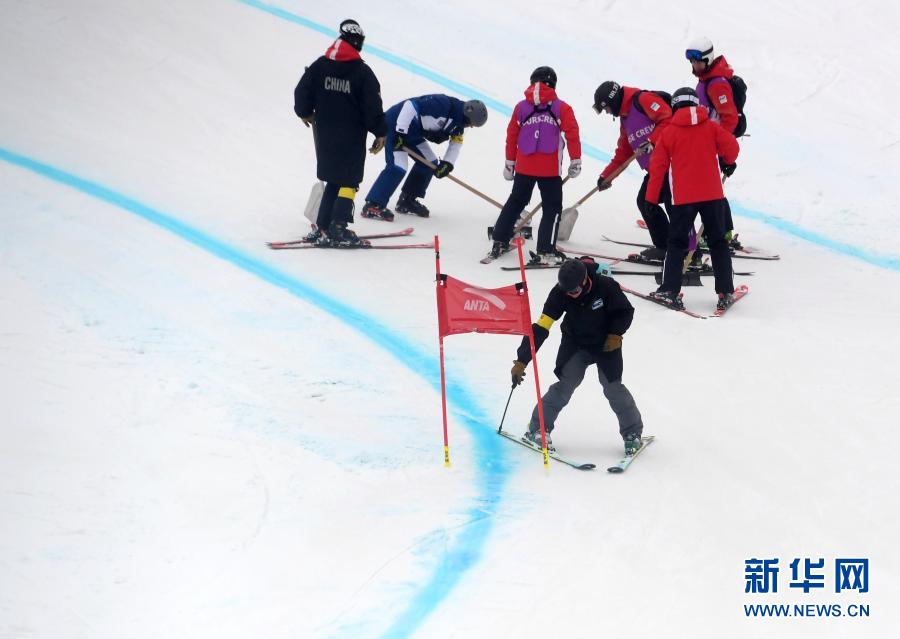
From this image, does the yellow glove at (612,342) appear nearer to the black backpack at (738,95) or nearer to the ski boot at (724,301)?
the ski boot at (724,301)

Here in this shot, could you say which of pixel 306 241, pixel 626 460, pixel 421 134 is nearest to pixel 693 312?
pixel 626 460

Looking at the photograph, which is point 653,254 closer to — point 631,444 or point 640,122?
point 640,122

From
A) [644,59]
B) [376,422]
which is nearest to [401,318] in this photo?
[376,422]

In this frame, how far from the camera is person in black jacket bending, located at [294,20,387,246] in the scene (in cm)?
918

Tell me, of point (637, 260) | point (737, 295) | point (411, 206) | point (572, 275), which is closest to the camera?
point (572, 275)

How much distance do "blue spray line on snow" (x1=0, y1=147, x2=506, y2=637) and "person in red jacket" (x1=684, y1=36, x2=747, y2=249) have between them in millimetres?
3113

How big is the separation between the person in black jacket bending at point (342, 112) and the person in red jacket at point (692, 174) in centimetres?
244

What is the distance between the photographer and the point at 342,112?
30.4ft

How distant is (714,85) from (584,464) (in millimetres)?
4366

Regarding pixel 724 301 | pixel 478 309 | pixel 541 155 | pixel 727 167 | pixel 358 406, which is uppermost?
pixel 727 167

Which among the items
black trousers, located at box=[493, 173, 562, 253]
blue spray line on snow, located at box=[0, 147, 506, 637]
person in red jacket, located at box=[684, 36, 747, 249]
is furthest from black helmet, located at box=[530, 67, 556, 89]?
blue spray line on snow, located at box=[0, 147, 506, 637]

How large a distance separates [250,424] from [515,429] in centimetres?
151

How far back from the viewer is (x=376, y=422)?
6336 millimetres

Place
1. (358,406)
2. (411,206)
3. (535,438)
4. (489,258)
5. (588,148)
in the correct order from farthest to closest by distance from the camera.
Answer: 1. (588,148)
2. (411,206)
3. (489,258)
4. (358,406)
5. (535,438)
